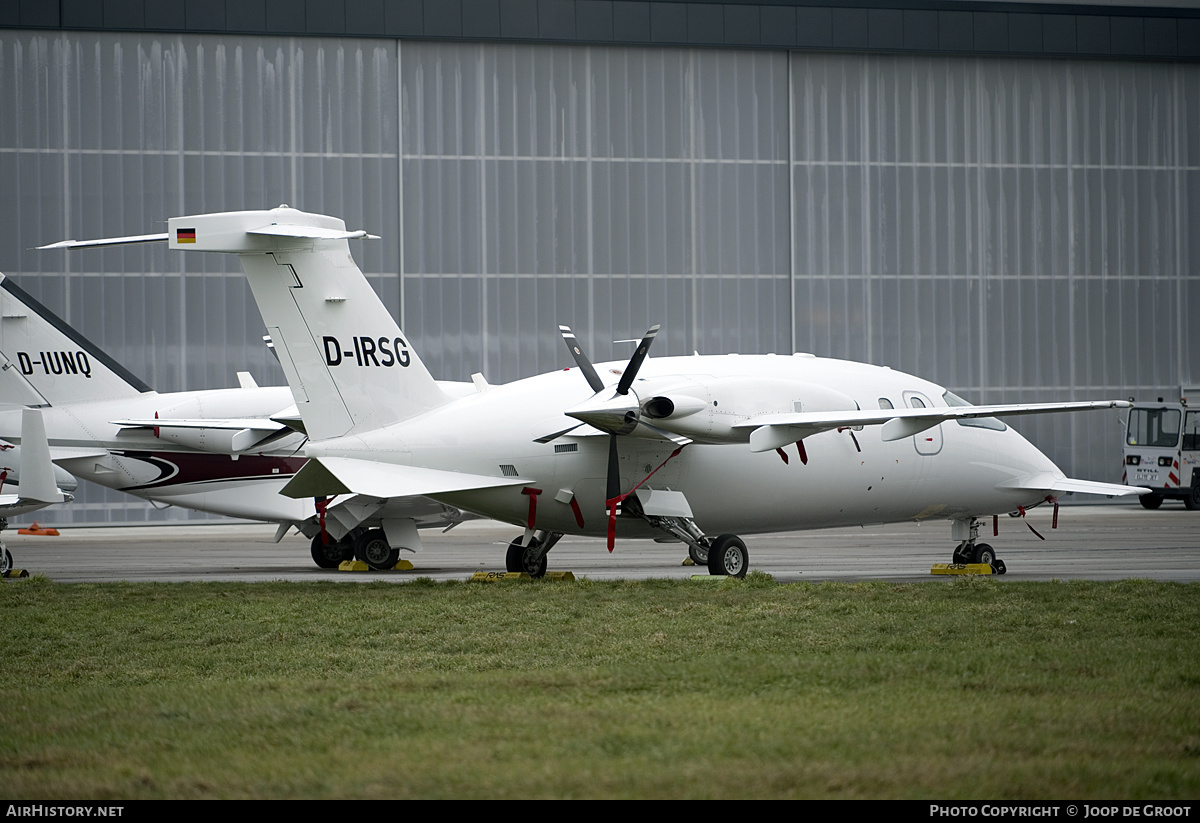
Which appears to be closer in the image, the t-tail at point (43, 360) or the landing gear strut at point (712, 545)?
the landing gear strut at point (712, 545)

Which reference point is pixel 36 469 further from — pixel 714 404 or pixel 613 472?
pixel 714 404

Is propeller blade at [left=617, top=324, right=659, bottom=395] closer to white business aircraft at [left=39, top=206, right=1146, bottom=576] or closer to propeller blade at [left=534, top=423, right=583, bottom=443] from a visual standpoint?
white business aircraft at [left=39, top=206, right=1146, bottom=576]

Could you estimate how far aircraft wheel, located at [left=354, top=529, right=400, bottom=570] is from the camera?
76.4ft

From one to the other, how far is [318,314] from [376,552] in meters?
7.19

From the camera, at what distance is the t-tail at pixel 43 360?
26156 mm

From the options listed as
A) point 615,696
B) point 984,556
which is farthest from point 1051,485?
point 615,696

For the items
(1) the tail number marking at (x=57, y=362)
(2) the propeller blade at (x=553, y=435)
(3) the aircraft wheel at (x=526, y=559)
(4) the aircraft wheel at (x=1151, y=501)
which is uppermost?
(1) the tail number marking at (x=57, y=362)

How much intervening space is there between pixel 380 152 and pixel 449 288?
4.70 meters

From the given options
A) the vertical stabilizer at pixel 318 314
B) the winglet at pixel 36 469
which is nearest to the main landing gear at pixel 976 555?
the vertical stabilizer at pixel 318 314

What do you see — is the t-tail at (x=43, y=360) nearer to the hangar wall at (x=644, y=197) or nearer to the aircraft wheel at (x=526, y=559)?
the aircraft wheel at (x=526, y=559)

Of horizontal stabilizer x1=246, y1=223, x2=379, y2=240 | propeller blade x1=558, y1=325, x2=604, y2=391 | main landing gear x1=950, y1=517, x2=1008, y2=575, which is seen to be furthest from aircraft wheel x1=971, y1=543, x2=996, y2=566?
horizontal stabilizer x1=246, y1=223, x2=379, y2=240

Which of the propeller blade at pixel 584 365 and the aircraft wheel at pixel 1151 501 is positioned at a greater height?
the propeller blade at pixel 584 365

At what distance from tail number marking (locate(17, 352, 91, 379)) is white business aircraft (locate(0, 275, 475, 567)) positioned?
19 mm

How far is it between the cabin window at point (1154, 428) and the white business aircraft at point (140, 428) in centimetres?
2779
